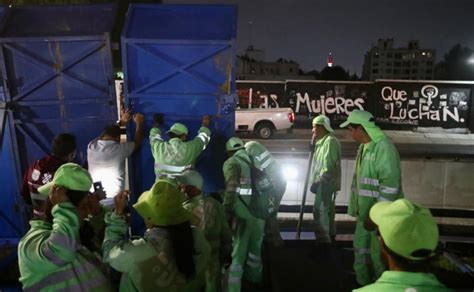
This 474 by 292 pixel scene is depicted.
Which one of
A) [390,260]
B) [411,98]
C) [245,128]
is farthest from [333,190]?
[411,98]

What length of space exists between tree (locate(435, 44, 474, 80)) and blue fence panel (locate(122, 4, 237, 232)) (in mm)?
86908

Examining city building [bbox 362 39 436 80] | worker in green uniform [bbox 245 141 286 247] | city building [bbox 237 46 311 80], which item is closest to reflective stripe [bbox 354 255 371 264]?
worker in green uniform [bbox 245 141 286 247]

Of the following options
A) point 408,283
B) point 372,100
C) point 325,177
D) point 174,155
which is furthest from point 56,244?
point 372,100

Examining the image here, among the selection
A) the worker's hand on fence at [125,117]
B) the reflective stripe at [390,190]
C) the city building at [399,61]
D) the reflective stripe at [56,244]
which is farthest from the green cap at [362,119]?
the city building at [399,61]

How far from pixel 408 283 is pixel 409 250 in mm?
148

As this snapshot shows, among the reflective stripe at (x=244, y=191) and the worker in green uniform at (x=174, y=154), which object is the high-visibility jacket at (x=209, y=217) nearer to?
the reflective stripe at (x=244, y=191)

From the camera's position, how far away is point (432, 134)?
22125 millimetres

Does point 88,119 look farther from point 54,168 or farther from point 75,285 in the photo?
point 75,285

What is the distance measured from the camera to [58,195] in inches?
101

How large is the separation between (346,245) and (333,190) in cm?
94

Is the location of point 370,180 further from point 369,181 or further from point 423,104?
point 423,104

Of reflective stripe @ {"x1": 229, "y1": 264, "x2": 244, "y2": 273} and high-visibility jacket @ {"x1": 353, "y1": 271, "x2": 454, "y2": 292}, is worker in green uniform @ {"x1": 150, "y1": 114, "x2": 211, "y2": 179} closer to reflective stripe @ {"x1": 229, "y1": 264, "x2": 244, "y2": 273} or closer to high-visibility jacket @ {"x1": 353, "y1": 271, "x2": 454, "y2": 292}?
reflective stripe @ {"x1": 229, "y1": 264, "x2": 244, "y2": 273}

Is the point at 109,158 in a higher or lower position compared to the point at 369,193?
higher

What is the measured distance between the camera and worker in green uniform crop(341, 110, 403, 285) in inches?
190
